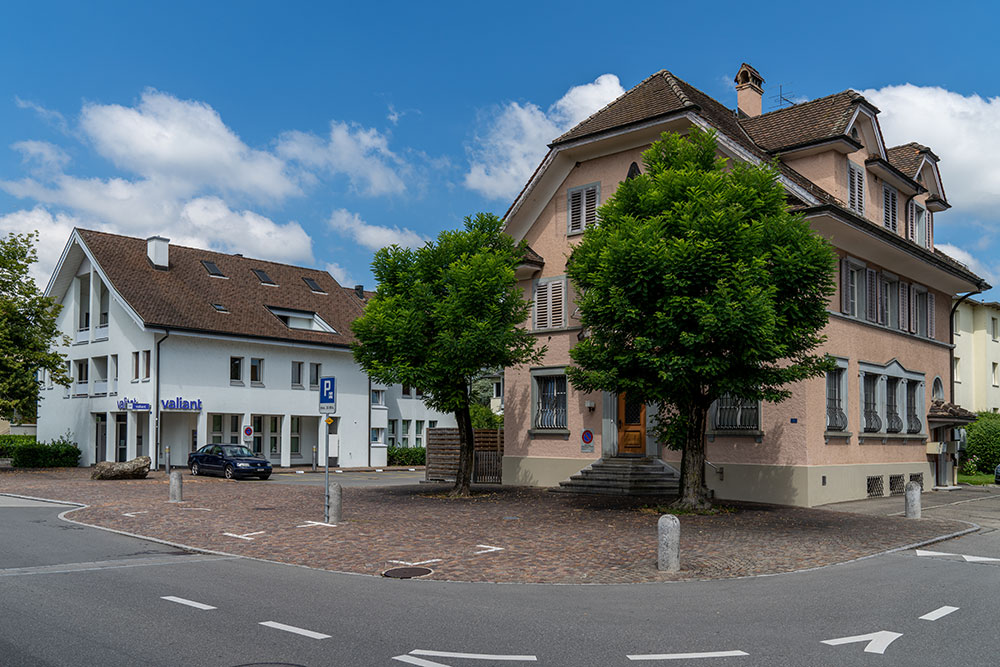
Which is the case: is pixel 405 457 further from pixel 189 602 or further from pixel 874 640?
pixel 874 640

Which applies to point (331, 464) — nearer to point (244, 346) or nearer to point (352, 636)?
point (244, 346)

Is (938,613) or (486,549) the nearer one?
(938,613)

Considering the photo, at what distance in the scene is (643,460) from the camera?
78.6 feet

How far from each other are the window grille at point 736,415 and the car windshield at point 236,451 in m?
21.3

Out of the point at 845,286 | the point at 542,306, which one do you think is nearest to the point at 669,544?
the point at 845,286

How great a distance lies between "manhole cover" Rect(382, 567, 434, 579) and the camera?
11602mm

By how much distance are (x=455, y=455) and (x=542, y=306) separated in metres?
6.24

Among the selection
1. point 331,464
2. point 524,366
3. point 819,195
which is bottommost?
point 331,464

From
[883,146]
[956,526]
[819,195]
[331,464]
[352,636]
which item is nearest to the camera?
[352,636]

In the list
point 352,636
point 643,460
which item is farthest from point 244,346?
point 352,636

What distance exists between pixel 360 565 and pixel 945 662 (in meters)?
7.60

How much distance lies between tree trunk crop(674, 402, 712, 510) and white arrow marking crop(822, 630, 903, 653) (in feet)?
35.5

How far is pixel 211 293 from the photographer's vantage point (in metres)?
45.0

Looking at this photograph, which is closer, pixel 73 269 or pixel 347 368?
pixel 73 269
